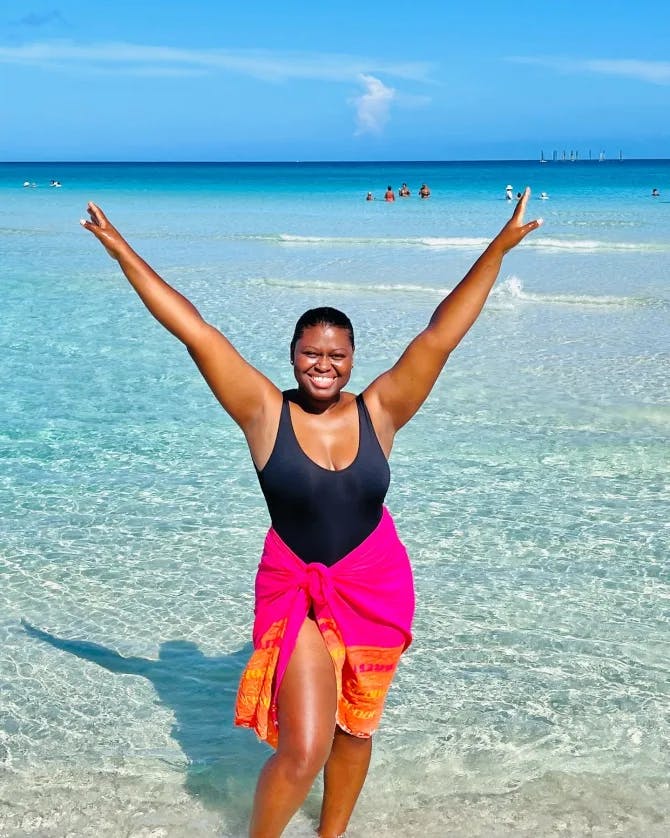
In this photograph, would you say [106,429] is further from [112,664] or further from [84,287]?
[84,287]

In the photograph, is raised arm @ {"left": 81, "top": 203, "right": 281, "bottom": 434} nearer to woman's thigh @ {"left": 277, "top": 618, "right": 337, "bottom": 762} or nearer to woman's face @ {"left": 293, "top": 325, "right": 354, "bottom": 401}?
woman's face @ {"left": 293, "top": 325, "right": 354, "bottom": 401}

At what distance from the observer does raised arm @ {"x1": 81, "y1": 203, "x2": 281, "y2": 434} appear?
329cm

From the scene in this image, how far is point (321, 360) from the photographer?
11.0ft

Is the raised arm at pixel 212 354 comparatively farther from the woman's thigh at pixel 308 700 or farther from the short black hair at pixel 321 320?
the woman's thigh at pixel 308 700

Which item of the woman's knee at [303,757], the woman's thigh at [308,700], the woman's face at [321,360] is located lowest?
the woman's knee at [303,757]

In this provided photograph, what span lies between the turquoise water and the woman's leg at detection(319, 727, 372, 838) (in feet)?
0.60

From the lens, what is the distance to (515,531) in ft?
23.1

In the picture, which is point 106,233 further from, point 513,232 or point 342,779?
point 342,779

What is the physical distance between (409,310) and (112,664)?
12.4 metres

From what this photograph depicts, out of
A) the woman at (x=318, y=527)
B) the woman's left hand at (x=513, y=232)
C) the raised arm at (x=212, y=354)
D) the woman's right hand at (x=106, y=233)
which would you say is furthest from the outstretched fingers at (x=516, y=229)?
the woman's right hand at (x=106, y=233)

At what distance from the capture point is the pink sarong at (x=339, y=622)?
3.23 metres

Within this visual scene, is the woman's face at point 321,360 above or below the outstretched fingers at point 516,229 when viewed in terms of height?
below

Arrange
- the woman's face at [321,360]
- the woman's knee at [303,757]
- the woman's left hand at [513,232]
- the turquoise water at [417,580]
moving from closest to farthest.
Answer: the woman's knee at [303,757], the woman's face at [321,360], the woman's left hand at [513,232], the turquoise water at [417,580]

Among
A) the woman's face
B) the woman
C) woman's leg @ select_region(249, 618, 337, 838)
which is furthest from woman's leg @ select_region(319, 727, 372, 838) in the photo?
the woman's face
